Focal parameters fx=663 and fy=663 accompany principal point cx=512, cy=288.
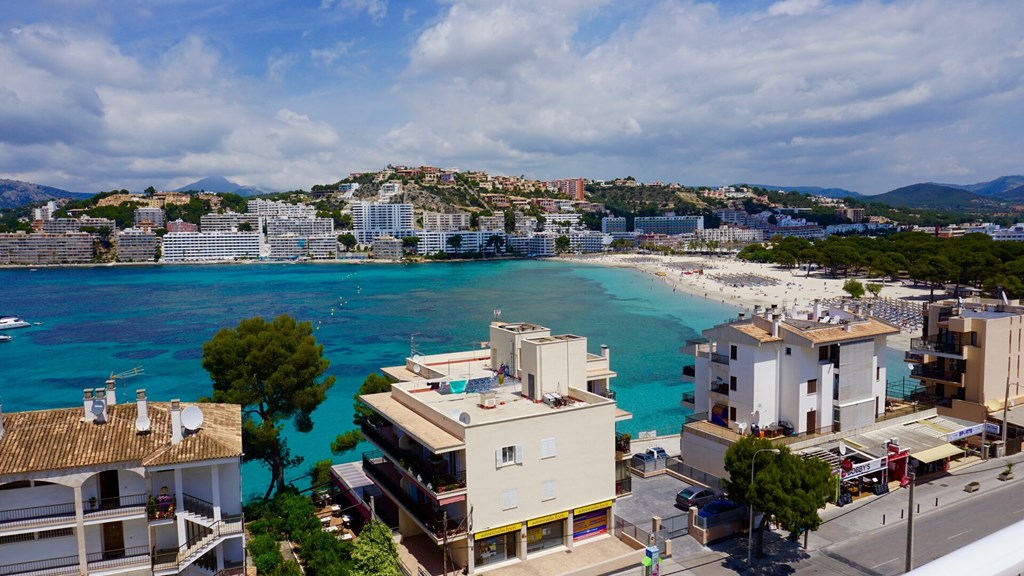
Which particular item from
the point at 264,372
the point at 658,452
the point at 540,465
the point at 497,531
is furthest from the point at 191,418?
the point at 658,452

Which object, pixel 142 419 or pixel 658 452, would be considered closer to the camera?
pixel 142 419

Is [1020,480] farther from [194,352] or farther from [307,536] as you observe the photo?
[194,352]

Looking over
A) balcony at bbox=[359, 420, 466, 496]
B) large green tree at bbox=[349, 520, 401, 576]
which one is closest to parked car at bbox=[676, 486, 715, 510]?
balcony at bbox=[359, 420, 466, 496]

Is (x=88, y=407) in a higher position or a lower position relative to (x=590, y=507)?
higher

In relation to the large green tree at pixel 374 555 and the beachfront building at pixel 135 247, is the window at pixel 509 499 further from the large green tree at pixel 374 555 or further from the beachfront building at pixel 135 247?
the beachfront building at pixel 135 247

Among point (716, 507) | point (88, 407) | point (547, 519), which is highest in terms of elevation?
point (88, 407)

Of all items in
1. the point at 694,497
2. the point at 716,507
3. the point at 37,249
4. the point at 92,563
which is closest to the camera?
the point at 92,563

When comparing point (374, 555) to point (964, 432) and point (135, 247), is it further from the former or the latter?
point (135, 247)

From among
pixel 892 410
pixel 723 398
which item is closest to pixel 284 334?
pixel 723 398
